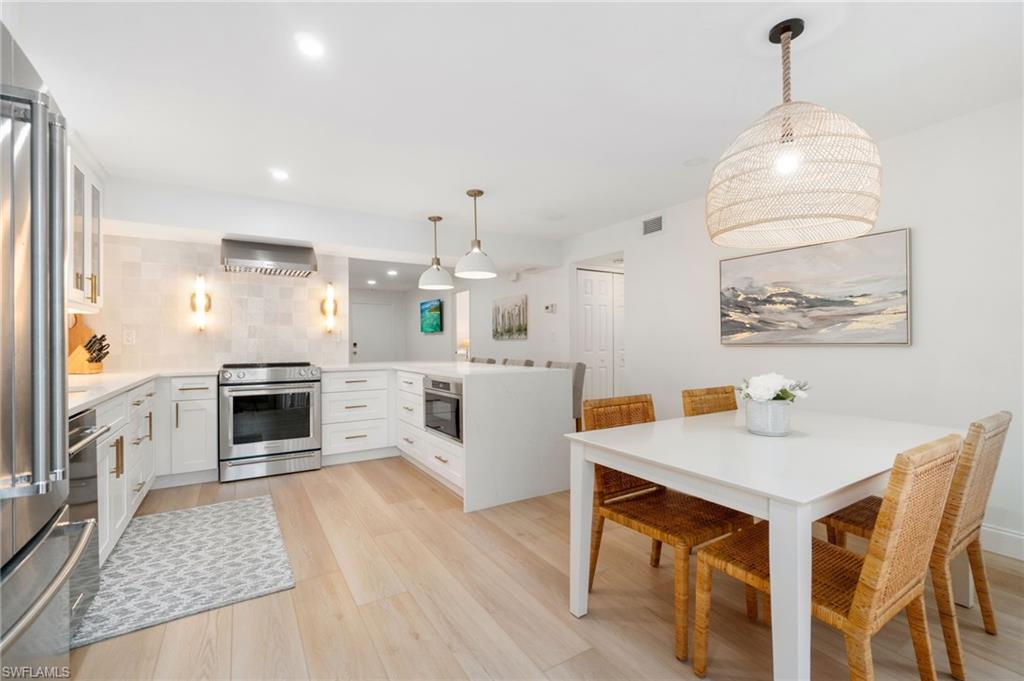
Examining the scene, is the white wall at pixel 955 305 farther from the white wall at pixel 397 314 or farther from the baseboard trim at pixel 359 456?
the white wall at pixel 397 314

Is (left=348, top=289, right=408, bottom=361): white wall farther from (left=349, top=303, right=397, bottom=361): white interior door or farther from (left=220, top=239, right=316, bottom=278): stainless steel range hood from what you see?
(left=220, top=239, right=316, bottom=278): stainless steel range hood

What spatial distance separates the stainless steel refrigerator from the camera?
930 mm

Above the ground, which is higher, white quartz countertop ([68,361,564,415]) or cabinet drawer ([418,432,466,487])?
white quartz countertop ([68,361,564,415])

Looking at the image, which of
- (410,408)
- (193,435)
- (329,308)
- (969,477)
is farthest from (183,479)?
(969,477)

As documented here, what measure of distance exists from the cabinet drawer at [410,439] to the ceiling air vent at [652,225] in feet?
9.03

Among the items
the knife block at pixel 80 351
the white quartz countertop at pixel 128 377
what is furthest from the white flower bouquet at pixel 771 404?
the knife block at pixel 80 351

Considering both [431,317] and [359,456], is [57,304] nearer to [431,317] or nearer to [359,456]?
[359,456]

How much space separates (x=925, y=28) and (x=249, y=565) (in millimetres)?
3759

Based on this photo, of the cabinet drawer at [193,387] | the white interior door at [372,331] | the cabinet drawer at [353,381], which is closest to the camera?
the cabinet drawer at [193,387]

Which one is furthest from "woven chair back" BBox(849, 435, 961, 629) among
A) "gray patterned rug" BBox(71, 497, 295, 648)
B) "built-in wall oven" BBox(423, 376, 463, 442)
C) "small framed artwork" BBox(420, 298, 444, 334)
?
"small framed artwork" BBox(420, 298, 444, 334)

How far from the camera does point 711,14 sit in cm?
170

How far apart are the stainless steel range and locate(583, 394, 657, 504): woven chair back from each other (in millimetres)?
2812

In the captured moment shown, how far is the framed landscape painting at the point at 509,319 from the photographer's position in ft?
19.8

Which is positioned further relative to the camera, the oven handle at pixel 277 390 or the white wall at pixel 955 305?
the oven handle at pixel 277 390
